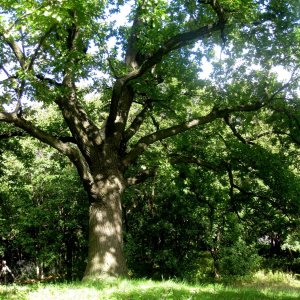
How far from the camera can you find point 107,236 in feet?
35.2

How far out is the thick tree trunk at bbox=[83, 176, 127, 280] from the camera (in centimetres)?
1028

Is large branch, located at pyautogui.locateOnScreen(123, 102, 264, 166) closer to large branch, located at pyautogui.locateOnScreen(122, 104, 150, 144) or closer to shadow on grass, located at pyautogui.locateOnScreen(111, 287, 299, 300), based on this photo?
large branch, located at pyautogui.locateOnScreen(122, 104, 150, 144)

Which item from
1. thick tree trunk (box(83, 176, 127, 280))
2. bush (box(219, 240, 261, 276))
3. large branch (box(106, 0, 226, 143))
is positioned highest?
large branch (box(106, 0, 226, 143))

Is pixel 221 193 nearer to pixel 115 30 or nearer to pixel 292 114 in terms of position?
pixel 292 114

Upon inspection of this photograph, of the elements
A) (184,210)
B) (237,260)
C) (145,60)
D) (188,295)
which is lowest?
(237,260)

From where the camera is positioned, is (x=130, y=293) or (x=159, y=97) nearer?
(x=130, y=293)

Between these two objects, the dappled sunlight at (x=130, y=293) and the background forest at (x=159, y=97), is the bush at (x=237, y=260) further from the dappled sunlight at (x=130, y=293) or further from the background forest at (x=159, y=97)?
the dappled sunlight at (x=130, y=293)

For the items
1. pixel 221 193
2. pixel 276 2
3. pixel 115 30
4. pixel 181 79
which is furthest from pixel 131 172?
pixel 276 2

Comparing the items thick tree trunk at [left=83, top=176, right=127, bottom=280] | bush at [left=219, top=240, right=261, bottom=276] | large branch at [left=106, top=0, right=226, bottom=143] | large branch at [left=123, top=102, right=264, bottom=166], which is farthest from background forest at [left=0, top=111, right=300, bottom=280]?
thick tree trunk at [left=83, top=176, right=127, bottom=280]

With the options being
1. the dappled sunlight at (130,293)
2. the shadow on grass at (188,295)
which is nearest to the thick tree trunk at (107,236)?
the dappled sunlight at (130,293)

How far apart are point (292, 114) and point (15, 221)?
19.6 meters

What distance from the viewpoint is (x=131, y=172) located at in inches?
784

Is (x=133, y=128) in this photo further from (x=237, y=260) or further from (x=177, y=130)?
(x=237, y=260)

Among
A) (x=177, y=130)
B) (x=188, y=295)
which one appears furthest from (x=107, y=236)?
(x=188, y=295)
